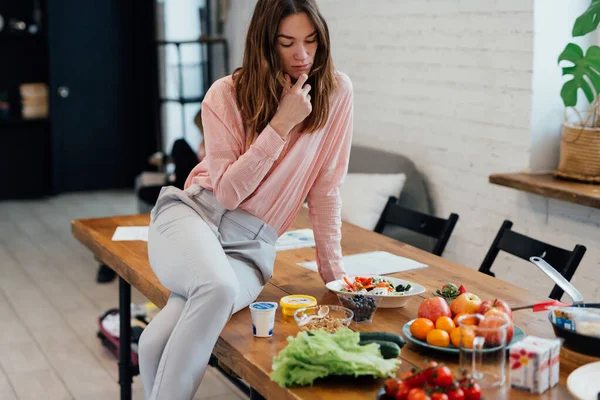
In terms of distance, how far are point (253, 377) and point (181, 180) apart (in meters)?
2.60

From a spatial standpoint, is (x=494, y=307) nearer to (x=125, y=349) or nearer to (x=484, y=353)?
(x=484, y=353)

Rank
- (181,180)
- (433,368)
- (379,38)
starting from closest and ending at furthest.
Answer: (433,368), (181,180), (379,38)

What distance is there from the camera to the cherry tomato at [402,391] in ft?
4.96

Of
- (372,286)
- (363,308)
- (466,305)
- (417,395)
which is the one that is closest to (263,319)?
(363,308)

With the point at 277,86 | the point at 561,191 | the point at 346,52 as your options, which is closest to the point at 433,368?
the point at 277,86

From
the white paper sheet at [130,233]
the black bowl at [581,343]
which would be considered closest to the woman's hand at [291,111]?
the black bowl at [581,343]

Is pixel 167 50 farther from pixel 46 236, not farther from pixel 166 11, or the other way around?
pixel 46 236

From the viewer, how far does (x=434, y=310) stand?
1916mm

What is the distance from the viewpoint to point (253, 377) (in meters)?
1.82

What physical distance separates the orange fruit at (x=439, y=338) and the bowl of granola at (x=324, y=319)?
0.22 meters

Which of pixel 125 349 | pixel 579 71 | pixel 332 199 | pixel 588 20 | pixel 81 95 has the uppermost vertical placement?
pixel 588 20

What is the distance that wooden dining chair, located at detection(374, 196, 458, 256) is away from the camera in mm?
3105

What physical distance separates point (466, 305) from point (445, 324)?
0.32ft

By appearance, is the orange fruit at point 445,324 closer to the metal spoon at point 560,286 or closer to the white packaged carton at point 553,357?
the white packaged carton at point 553,357
